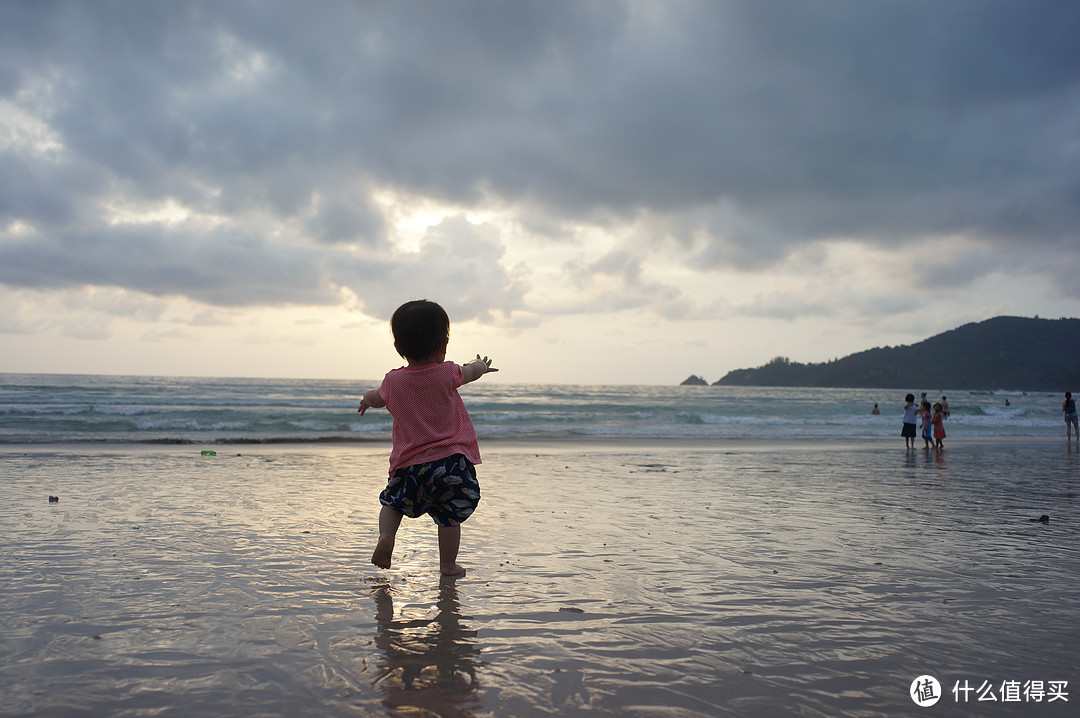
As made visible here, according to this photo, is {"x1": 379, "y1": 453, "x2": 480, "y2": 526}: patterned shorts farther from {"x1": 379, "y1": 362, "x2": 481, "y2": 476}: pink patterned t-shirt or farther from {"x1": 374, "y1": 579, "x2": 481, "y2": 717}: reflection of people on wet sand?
{"x1": 374, "y1": 579, "x2": 481, "y2": 717}: reflection of people on wet sand

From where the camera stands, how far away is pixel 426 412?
4043 millimetres

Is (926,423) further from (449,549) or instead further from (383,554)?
(383,554)

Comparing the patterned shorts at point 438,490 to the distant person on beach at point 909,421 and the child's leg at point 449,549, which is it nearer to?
the child's leg at point 449,549

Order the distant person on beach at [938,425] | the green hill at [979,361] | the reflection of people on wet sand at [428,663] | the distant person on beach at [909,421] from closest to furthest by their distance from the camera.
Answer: the reflection of people on wet sand at [428,663], the distant person on beach at [938,425], the distant person on beach at [909,421], the green hill at [979,361]

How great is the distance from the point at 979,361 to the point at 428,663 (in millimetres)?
136193

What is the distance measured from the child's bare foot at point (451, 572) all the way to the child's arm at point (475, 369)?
1144 mm

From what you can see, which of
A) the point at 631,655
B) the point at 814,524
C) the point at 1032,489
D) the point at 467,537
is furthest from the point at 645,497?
the point at 1032,489

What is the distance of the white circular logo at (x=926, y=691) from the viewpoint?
238 cm

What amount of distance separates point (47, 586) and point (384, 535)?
1829mm

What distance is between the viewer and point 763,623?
126 inches

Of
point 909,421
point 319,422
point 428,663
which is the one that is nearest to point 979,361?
point 909,421

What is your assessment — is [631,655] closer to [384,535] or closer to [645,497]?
[384,535]

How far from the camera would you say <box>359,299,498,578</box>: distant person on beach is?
399 cm

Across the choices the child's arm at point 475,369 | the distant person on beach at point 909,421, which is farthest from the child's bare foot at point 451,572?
the distant person on beach at point 909,421
